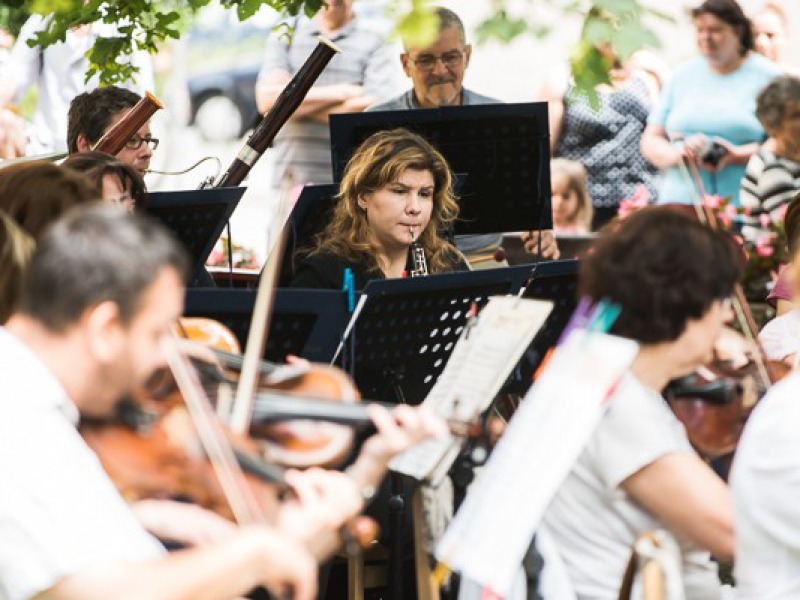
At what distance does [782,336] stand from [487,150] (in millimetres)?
1069

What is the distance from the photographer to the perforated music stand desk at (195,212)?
364cm

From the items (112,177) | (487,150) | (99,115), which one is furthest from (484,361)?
(99,115)

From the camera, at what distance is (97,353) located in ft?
6.15

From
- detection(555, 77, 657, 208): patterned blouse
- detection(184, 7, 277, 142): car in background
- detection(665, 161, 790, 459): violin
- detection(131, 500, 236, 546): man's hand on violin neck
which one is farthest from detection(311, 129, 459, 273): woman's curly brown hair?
detection(184, 7, 277, 142): car in background

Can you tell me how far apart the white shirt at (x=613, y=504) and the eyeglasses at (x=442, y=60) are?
2.88 meters

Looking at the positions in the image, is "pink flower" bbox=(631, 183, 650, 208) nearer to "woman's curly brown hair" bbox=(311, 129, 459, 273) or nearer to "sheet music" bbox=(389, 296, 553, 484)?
"woman's curly brown hair" bbox=(311, 129, 459, 273)

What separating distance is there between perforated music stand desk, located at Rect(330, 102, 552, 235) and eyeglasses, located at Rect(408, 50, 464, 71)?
885 millimetres

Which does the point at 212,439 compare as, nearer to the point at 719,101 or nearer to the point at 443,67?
the point at 443,67

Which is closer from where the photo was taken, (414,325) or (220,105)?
(414,325)

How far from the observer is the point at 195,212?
3680mm

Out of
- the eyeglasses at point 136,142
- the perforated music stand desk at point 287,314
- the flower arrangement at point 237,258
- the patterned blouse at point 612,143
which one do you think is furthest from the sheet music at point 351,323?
the patterned blouse at point 612,143

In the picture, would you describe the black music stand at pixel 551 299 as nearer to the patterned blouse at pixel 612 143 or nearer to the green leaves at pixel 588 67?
the green leaves at pixel 588 67

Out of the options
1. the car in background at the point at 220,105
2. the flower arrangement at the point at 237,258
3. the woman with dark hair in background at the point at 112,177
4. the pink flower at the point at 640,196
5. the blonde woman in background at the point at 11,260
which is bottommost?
the flower arrangement at the point at 237,258

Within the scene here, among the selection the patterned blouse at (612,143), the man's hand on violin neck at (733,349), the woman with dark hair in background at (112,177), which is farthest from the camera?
the patterned blouse at (612,143)
